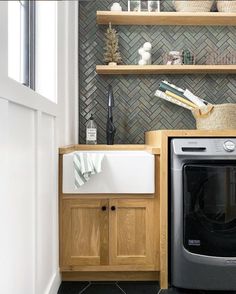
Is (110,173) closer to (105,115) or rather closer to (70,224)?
(70,224)

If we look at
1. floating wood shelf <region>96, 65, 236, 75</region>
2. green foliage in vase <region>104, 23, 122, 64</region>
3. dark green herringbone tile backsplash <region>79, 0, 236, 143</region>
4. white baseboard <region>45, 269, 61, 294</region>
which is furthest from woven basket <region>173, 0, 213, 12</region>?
white baseboard <region>45, 269, 61, 294</region>

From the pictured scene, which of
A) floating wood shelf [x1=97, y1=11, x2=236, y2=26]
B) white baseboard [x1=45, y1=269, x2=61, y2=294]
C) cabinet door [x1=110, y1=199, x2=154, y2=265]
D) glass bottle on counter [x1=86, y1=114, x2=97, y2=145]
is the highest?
floating wood shelf [x1=97, y1=11, x2=236, y2=26]

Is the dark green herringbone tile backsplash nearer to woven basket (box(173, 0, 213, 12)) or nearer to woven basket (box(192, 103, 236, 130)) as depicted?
woven basket (box(173, 0, 213, 12))

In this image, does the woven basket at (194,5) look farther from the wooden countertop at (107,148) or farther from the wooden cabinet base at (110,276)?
the wooden cabinet base at (110,276)

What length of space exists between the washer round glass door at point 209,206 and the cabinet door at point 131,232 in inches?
9.6

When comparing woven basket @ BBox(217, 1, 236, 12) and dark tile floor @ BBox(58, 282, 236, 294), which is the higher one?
woven basket @ BBox(217, 1, 236, 12)

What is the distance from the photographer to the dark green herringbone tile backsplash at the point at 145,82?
2830mm

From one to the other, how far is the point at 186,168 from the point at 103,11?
4.99 ft

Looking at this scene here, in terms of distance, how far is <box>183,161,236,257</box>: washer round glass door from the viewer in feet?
6.36

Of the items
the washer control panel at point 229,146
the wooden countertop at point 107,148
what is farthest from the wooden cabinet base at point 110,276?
the washer control panel at point 229,146

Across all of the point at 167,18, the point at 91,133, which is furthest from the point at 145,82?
the point at 91,133

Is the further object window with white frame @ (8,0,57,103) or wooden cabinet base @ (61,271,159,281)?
wooden cabinet base @ (61,271,159,281)

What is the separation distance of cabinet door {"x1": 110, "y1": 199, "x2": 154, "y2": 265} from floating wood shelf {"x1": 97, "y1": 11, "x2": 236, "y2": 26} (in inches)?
59.4

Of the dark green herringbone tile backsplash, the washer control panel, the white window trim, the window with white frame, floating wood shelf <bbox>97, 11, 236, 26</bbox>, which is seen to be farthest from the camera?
the dark green herringbone tile backsplash
